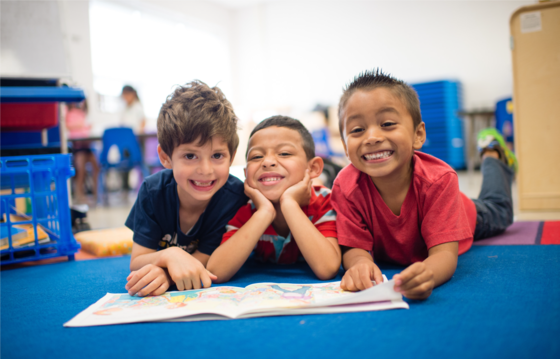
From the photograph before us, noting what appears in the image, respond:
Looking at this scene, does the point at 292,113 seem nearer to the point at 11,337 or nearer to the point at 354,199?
the point at 354,199

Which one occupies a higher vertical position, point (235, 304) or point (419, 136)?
point (419, 136)

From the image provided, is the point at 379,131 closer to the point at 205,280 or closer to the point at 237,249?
the point at 237,249

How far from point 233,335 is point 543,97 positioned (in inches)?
82.9

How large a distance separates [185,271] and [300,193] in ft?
1.29

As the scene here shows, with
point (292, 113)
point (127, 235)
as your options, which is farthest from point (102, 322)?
point (292, 113)

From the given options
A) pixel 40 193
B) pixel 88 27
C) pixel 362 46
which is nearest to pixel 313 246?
pixel 40 193

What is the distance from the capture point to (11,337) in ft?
2.45

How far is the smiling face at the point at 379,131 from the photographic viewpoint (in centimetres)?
104

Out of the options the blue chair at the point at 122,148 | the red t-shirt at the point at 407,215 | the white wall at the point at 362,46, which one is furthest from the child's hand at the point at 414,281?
the white wall at the point at 362,46

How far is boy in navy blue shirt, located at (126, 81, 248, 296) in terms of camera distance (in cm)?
101

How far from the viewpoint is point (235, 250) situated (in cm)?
105

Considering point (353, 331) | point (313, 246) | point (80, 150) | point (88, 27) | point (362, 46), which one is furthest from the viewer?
point (362, 46)

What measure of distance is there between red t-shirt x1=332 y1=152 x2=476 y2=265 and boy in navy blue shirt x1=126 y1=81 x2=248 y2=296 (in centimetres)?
35

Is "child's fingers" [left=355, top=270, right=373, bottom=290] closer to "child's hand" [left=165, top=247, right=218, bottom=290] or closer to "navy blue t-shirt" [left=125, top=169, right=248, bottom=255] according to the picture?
"child's hand" [left=165, top=247, right=218, bottom=290]
